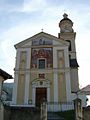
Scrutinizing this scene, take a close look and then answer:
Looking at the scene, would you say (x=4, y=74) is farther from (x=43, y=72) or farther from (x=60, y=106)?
(x=43, y=72)

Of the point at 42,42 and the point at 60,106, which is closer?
the point at 60,106

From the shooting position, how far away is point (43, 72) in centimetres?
2555

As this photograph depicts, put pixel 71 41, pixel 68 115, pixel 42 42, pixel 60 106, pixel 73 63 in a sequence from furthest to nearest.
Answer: pixel 71 41 → pixel 73 63 → pixel 42 42 → pixel 60 106 → pixel 68 115

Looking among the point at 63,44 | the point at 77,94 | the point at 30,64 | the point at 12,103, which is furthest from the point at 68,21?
the point at 12,103

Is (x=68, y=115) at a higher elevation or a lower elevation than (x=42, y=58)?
lower

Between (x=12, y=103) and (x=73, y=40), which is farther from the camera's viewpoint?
(x=73, y=40)

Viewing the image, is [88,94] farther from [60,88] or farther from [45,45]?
[45,45]

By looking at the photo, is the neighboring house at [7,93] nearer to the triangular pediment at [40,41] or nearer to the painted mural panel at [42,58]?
the painted mural panel at [42,58]

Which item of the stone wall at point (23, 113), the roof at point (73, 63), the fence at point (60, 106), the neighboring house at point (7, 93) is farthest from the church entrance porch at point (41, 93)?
the stone wall at point (23, 113)

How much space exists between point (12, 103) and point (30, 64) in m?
4.98

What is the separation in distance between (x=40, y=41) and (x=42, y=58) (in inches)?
92.8

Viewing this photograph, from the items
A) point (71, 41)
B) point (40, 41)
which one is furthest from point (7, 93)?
point (71, 41)

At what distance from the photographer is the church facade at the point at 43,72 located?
24.4m

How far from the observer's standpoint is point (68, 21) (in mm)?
34156
